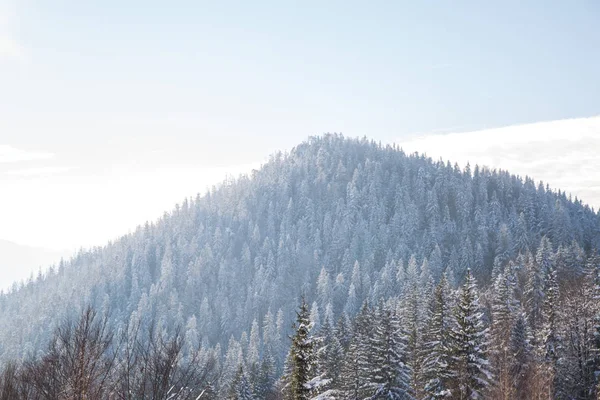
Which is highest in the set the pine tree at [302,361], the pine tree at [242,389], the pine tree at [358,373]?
the pine tree at [302,361]

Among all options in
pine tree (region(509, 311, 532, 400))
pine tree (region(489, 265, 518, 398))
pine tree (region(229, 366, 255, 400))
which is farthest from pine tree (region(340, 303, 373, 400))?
pine tree (region(509, 311, 532, 400))

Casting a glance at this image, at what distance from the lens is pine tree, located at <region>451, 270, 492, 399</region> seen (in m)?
28.6

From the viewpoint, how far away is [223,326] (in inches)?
6526

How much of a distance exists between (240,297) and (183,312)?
876 inches

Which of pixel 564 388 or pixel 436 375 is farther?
pixel 564 388

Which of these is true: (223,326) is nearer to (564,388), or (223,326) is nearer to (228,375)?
(228,375)

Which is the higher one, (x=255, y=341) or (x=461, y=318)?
(x=461, y=318)

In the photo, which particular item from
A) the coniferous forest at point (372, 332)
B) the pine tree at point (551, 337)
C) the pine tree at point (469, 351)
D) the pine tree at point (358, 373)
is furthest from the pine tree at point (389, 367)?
the pine tree at point (551, 337)

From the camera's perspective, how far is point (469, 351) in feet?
95.1

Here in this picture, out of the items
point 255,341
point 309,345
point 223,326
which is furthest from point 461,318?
point 223,326

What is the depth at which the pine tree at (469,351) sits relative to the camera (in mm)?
28625

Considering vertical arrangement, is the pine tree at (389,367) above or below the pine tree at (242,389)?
above

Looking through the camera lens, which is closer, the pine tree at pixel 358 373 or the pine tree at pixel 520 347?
A: the pine tree at pixel 358 373

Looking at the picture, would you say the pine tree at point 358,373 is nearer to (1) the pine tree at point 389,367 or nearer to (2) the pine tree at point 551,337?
(1) the pine tree at point 389,367
